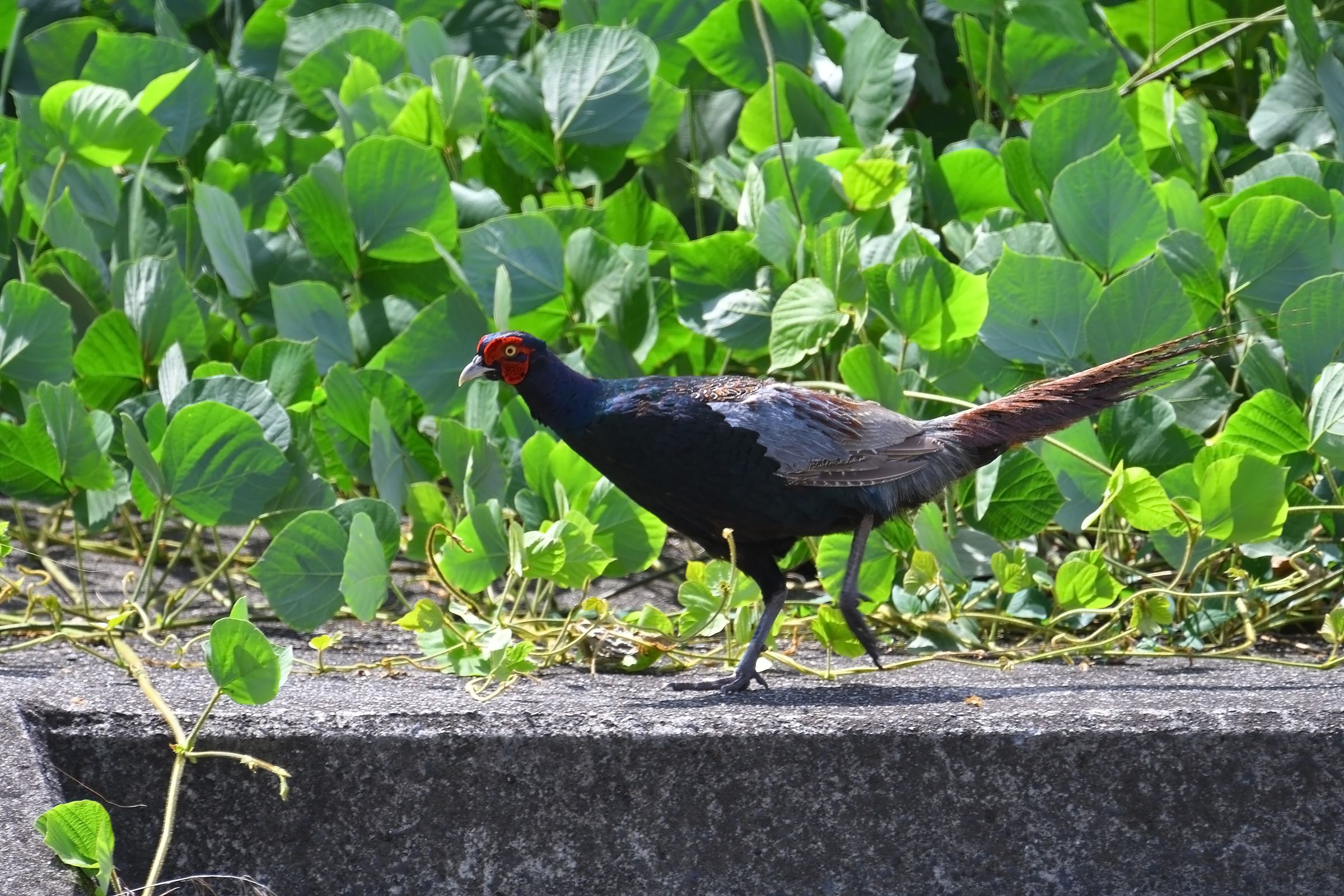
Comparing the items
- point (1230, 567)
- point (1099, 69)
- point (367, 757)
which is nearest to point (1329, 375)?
point (1230, 567)

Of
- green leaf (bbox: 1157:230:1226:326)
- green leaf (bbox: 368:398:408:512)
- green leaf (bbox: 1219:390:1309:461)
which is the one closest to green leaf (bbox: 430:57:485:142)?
green leaf (bbox: 368:398:408:512)

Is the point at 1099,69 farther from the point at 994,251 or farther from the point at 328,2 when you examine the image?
the point at 328,2

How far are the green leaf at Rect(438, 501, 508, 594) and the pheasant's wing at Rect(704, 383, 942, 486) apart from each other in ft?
1.49

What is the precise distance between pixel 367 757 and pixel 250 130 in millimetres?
2351

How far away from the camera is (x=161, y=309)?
9.66 ft

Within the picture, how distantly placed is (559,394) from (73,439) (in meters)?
0.90

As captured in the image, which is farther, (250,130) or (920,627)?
(250,130)

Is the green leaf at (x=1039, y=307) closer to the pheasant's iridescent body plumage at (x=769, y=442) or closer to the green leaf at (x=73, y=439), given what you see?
the pheasant's iridescent body plumage at (x=769, y=442)

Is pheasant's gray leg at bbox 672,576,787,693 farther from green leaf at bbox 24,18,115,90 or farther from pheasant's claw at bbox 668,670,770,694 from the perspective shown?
green leaf at bbox 24,18,115,90

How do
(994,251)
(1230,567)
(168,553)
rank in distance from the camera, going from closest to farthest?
(1230,567), (994,251), (168,553)

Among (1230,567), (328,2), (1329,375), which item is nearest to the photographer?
(1329,375)

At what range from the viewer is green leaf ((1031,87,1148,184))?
3.06 metres

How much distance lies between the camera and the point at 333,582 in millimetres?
2523

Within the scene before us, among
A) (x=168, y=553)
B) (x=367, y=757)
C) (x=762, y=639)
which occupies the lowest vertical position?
(x=168, y=553)
